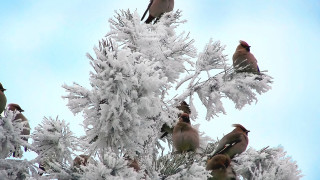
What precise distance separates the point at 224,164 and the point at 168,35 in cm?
201

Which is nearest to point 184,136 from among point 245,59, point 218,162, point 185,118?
point 185,118

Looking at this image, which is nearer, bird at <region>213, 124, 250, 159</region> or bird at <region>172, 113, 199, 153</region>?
bird at <region>172, 113, 199, 153</region>

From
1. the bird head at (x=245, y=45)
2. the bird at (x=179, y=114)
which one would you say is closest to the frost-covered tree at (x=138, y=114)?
the bird at (x=179, y=114)

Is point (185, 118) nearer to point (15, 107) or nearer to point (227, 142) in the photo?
point (227, 142)

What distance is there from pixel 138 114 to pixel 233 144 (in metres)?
2.00

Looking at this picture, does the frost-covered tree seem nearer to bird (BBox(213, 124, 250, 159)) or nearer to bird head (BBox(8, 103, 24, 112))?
bird (BBox(213, 124, 250, 159))

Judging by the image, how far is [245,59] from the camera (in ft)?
18.5

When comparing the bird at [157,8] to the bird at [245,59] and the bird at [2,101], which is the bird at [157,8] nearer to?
the bird at [245,59]

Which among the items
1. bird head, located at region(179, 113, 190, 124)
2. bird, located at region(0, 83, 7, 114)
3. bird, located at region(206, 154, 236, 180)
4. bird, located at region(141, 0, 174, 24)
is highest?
bird, located at region(141, 0, 174, 24)

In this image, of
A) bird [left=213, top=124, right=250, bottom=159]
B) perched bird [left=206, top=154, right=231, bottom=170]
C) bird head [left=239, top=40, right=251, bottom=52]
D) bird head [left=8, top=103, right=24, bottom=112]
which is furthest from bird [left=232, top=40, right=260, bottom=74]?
bird head [left=8, top=103, right=24, bottom=112]

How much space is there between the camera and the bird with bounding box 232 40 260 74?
555 cm

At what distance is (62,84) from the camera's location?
3432 mm

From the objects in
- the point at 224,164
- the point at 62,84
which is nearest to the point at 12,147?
the point at 62,84

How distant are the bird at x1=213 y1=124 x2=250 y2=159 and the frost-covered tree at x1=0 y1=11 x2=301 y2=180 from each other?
154mm
